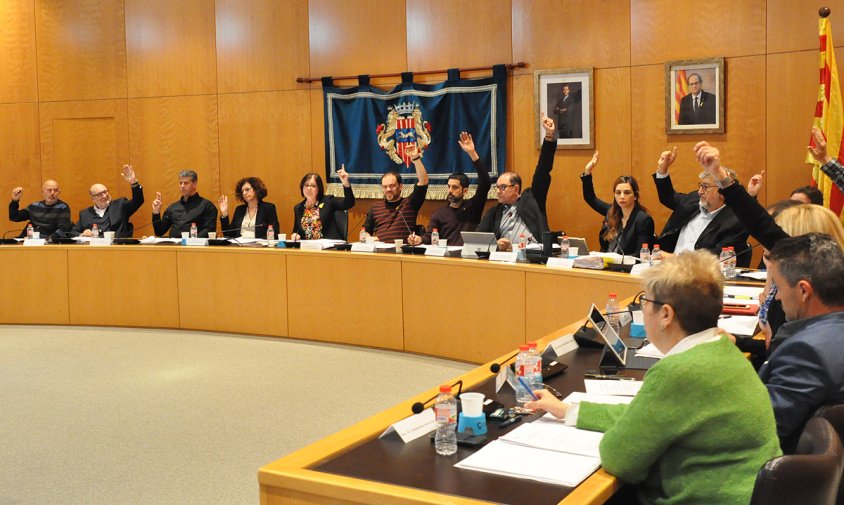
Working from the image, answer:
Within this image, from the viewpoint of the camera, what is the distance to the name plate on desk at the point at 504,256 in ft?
19.2

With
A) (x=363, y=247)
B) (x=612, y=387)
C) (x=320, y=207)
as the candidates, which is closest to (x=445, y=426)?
(x=612, y=387)

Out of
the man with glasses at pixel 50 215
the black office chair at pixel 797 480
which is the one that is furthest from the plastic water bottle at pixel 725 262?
the man with glasses at pixel 50 215

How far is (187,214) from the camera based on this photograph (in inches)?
325

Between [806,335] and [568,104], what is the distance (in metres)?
5.16

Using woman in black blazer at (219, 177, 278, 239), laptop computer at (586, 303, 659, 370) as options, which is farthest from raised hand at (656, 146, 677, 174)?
woman in black blazer at (219, 177, 278, 239)

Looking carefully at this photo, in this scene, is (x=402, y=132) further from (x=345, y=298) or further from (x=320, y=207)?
(x=345, y=298)

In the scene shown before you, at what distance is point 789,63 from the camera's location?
642cm

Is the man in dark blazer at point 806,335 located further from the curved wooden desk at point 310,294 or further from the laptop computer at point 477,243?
the laptop computer at point 477,243

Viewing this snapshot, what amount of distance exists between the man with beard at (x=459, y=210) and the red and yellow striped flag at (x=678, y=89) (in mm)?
1461

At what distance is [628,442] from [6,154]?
910 cm

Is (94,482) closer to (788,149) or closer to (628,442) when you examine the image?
(628,442)

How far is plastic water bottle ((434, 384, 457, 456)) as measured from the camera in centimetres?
230

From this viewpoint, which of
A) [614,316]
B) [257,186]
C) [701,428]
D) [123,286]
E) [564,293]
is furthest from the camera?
[257,186]

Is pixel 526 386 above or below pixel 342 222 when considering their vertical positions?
below
